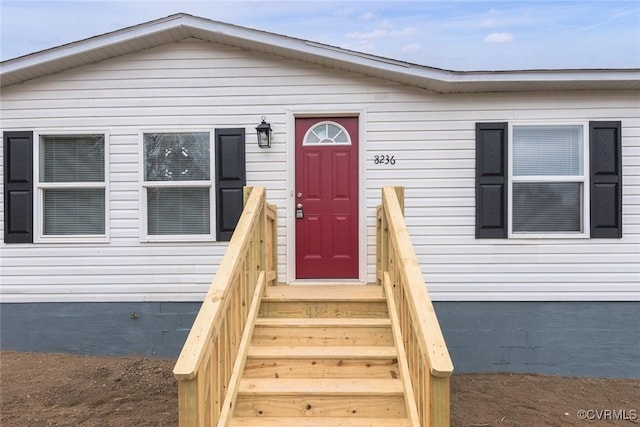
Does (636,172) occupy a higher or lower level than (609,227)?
higher

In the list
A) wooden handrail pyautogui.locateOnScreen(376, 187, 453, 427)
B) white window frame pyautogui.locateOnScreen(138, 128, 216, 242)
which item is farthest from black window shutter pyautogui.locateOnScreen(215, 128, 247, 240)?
wooden handrail pyautogui.locateOnScreen(376, 187, 453, 427)

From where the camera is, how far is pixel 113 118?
16.2 ft

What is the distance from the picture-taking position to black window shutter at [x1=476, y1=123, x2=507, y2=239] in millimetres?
4754

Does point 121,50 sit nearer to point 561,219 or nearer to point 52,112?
point 52,112

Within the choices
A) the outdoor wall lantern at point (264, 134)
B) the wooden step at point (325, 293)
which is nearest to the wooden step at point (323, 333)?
the wooden step at point (325, 293)

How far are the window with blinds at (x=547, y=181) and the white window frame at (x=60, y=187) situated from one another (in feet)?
15.0

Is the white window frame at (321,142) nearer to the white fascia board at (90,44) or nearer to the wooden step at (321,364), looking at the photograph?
the white fascia board at (90,44)

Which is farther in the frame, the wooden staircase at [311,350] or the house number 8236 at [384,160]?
the house number 8236 at [384,160]

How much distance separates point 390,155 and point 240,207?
179cm

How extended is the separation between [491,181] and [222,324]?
3.46m

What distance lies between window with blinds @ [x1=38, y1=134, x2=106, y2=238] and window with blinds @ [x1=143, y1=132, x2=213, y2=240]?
0.53 metres

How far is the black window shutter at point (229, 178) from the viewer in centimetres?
484

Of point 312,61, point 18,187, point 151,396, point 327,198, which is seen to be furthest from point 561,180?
point 18,187

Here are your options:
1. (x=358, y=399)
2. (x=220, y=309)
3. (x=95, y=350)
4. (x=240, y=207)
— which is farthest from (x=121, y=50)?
(x=358, y=399)
